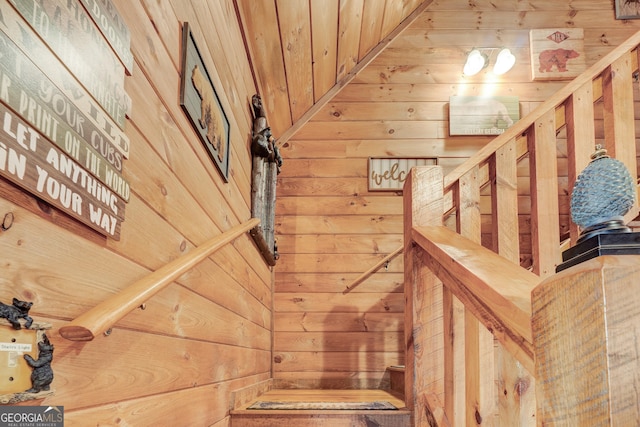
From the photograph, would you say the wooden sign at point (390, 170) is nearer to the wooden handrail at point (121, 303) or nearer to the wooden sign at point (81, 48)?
the wooden handrail at point (121, 303)

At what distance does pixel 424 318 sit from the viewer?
195 cm

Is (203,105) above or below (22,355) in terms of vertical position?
above

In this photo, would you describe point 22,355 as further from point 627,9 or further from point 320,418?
point 627,9

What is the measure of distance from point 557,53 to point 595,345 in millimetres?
3922

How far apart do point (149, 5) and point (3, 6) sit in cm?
67

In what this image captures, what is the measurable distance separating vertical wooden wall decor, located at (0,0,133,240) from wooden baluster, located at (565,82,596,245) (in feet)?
4.93

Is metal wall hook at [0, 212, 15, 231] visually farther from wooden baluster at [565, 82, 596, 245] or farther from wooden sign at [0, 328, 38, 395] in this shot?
wooden baluster at [565, 82, 596, 245]

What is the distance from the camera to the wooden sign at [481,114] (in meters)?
4.00

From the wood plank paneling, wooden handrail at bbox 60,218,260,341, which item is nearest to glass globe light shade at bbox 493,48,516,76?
the wood plank paneling

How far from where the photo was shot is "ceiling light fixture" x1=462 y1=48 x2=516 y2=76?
397 centimetres

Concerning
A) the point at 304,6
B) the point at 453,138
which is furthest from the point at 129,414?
the point at 453,138

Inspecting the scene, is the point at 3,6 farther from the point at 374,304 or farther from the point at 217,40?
the point at 374,304

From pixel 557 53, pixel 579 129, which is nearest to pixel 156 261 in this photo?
pixel 579 129

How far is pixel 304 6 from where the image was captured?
9.68 feet
